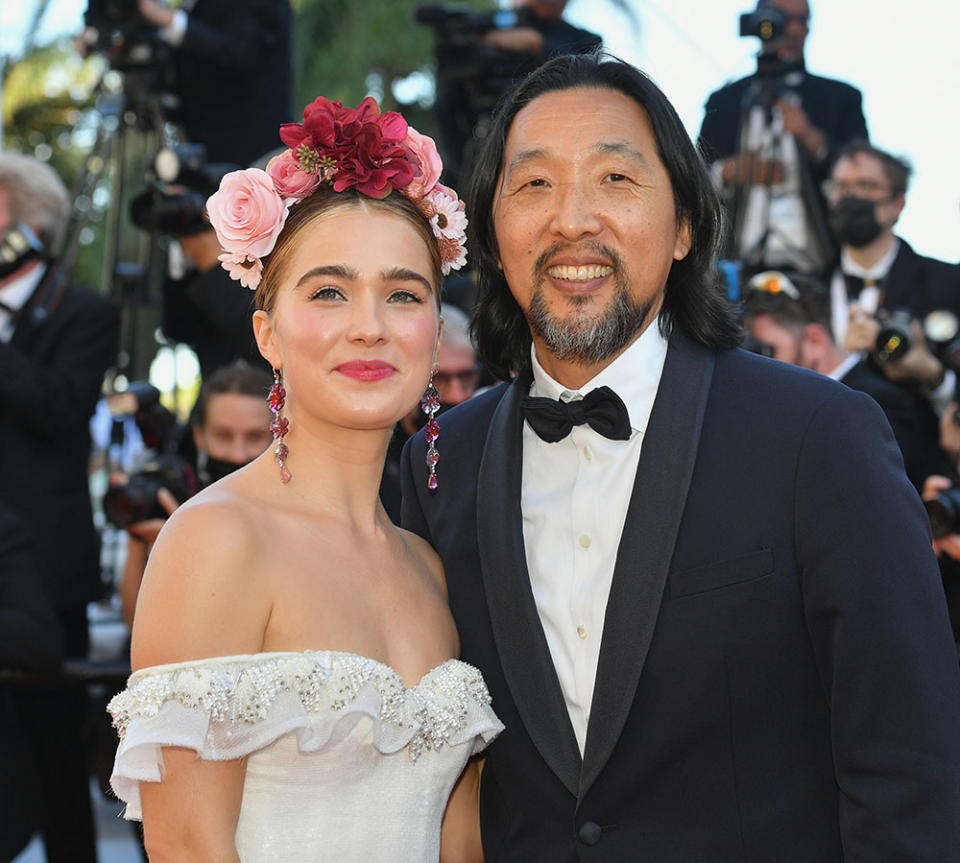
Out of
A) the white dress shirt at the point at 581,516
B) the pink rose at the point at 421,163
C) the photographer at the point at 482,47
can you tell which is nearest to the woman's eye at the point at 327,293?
the pink rose at the point at 421,163

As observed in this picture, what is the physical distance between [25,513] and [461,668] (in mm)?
2385

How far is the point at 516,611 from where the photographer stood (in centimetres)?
224

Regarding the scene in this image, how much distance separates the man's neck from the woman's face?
2.94 m

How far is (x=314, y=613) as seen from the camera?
2.19 m

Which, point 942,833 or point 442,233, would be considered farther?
point 442,233

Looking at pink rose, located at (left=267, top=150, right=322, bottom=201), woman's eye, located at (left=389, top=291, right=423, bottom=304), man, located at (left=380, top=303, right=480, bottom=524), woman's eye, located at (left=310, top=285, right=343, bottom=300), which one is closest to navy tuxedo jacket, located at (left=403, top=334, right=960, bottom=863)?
woman's eye, located at (left=389, top=291, right=423, bottom=304)

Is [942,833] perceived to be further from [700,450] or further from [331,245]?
[331,245]

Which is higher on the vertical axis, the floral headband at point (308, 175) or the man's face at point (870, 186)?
the man's face at point (870, 186)

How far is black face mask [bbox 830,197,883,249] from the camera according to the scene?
474 cm

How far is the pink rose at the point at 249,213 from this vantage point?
90.0 inches

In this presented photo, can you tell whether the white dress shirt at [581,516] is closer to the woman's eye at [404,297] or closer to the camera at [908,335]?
the woman's eye at [404,297]

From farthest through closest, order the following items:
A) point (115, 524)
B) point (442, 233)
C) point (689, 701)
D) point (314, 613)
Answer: point (115, 524) < point (442, 233) < point (314, 613) < point (689, 701)

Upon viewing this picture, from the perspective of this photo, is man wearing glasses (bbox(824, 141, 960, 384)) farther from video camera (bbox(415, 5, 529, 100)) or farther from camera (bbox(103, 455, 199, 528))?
camera (bbox(103, 455, 199, 528))

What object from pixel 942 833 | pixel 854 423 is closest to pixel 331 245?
pixel 854 423
